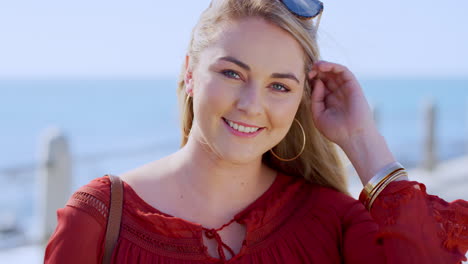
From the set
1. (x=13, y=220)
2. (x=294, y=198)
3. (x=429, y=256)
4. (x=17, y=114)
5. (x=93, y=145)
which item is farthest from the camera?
(x=17, y=114)

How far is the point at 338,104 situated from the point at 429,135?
9088 mm

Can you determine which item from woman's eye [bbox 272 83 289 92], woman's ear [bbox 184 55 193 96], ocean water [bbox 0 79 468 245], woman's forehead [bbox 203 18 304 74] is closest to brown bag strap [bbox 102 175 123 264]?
woman's ear [bbox 184 55 193 96]

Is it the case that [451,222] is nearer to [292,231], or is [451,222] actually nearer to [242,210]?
[292,231]

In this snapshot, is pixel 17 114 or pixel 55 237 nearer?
pixel 55 237

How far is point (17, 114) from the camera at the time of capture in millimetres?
51500

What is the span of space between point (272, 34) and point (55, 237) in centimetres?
110

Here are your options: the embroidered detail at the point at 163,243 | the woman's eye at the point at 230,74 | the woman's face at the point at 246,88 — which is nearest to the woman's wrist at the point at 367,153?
the woman's face at the point at 246,88

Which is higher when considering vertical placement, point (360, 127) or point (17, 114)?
point (360, 127)

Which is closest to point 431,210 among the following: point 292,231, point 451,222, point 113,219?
point 451,222

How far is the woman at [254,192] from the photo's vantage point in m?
2.31

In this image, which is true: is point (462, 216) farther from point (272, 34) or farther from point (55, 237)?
point (55, 237)

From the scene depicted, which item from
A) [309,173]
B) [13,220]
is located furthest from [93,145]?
[309,173]

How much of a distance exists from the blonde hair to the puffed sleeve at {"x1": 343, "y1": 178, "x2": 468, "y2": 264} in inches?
15.6

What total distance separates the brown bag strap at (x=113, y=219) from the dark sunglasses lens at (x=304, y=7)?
0.96m
